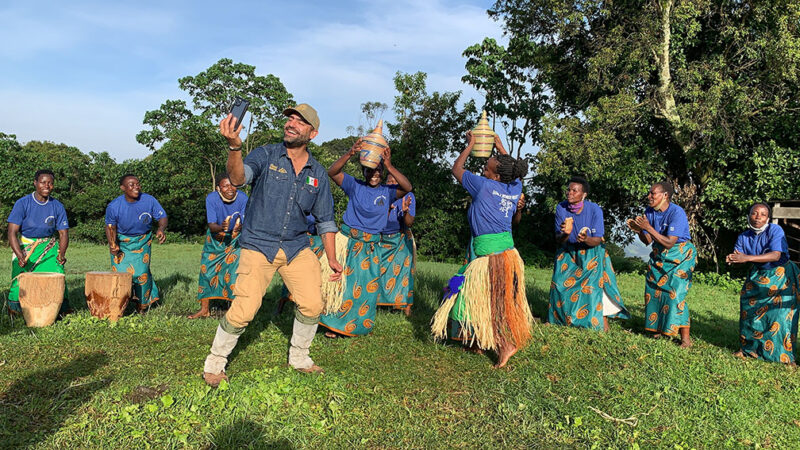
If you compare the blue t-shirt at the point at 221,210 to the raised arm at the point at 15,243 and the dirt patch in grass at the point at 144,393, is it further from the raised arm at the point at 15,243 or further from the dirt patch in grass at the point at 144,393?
the dirt patch in grass at the point at 144,393

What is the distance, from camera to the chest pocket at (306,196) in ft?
15.5

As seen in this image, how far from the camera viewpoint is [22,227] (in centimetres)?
679

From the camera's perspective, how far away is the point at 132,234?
23.6 feet

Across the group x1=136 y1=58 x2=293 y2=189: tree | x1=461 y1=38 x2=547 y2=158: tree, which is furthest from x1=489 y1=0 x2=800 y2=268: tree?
x1=136 y1=58 x2=293 y2=189: tree

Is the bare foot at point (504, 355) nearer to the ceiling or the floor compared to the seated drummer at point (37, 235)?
nearer to the floor

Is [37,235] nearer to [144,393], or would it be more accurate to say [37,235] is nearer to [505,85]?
[144,393]

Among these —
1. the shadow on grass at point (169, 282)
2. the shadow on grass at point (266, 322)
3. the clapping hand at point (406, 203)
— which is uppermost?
the clapping hand at point (406, 203)

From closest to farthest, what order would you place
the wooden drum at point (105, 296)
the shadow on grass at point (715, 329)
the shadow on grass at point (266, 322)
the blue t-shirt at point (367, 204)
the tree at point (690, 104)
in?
the shadow on grass at point (266, 322)
the wooden drum at point (105, 296)
the blue t-shirt at point (367, 204)
the shadow on grass at point (715, 329)
the tree at point (690, 104)

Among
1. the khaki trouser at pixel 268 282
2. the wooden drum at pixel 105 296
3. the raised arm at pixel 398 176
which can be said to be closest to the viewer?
the khaki trouser at pixel 268 282

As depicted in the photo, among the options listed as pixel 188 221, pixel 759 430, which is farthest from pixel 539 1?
pixel 188 221

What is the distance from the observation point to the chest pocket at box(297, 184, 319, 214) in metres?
4.72

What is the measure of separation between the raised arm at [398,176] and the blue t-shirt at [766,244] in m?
3.93

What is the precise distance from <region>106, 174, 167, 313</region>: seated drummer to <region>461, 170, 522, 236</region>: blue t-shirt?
14.0 ft

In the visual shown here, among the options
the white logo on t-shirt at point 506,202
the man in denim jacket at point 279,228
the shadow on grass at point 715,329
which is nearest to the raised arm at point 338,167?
the man in denim jacket at point 279,228
